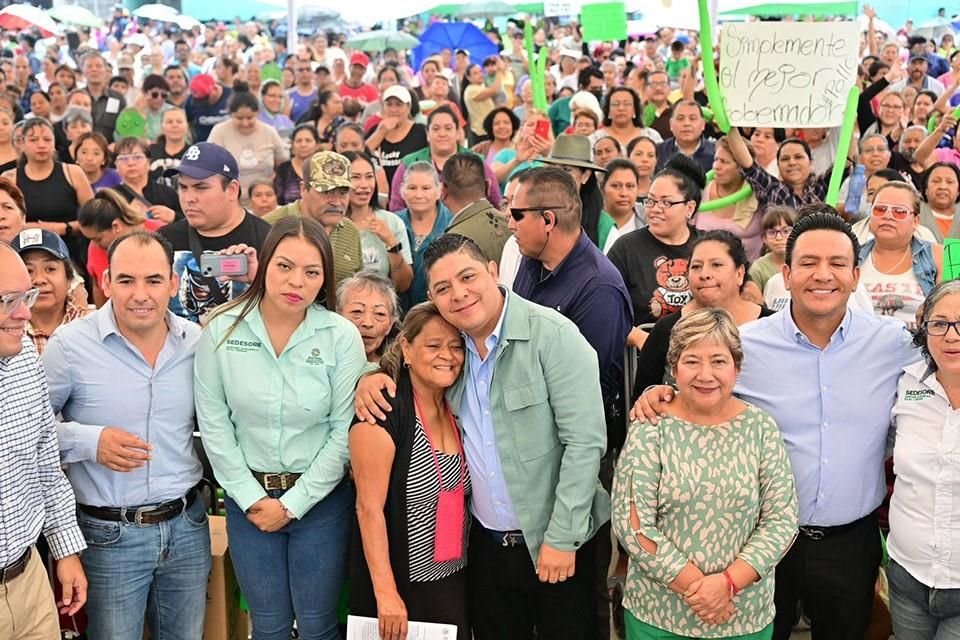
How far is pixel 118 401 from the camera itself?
10.2 feet

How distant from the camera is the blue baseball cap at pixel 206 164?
4262 millimetres

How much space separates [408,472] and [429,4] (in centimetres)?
1795

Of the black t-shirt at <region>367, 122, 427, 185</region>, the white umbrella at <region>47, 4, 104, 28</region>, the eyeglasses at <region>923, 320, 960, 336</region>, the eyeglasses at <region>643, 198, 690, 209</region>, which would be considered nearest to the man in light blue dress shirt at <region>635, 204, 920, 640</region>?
the eyeglasses at <region>923, 320, 960, 336</region>

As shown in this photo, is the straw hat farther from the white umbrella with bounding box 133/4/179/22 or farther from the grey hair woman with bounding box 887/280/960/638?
the white umbrella with bounding box 133/4/179/22

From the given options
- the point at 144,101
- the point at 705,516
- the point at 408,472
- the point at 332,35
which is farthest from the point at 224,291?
the point at 332,35

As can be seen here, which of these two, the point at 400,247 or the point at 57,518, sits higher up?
the point at 400,247

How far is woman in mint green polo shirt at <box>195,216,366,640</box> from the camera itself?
10.3ft

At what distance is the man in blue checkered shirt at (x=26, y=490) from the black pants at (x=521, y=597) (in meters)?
1.23

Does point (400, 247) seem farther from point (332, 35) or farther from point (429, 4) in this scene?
point (332, 35)

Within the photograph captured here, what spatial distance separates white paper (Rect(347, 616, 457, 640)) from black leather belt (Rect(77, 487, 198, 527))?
0.68 metres

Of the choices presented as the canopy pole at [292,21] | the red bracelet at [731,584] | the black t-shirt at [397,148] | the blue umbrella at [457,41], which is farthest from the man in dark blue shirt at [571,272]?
the blue umbrella at [457,41]

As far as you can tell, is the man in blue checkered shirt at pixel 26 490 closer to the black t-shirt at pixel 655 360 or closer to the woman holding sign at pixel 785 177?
the black t-shirt at pixel 655 360

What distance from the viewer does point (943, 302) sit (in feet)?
9.69

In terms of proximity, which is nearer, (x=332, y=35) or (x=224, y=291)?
(x=224, y=291)
